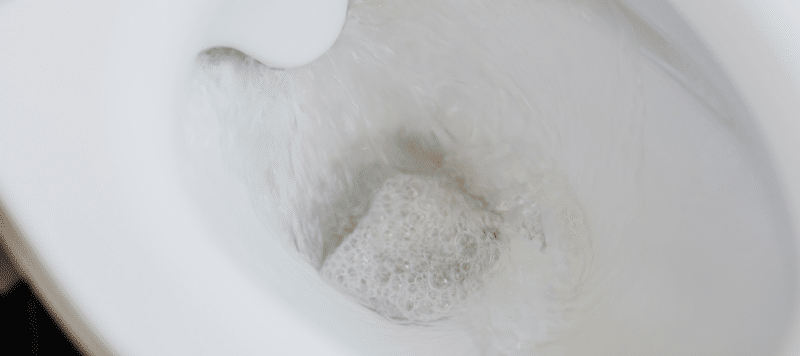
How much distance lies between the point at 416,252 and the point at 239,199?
0.98 ft

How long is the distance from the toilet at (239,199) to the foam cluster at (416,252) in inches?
4.4

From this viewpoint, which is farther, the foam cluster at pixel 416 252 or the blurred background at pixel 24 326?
the blurred background at pixel 24 326

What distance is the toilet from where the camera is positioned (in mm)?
428

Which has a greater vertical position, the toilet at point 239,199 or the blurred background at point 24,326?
the toilet at point 239,199

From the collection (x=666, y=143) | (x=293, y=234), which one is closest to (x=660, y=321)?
(x=666, y=143)

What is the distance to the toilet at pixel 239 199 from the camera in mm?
428

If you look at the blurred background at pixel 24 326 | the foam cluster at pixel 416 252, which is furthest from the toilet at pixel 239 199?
the blurred background at pixel 24 326

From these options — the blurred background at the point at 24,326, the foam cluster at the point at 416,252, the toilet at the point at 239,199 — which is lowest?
the blurred background at the point at 24,326

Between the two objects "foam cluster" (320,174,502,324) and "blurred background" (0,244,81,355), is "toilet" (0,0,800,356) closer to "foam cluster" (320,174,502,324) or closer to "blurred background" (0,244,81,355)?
"foam cluster" (320,174,502,324)

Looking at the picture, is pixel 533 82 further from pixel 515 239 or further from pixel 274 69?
pixel 274 69

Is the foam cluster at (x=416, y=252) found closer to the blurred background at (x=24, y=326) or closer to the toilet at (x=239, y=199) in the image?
the toilet at (x=239, y=199)

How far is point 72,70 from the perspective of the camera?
1.43ft

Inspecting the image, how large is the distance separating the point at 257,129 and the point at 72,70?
0.24 m

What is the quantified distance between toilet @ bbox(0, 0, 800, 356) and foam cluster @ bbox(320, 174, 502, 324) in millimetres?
112
